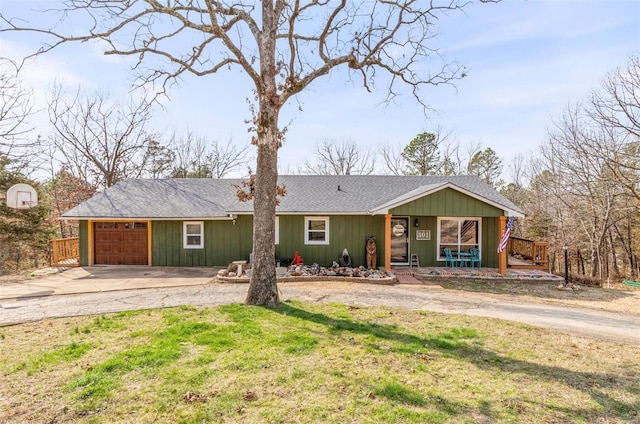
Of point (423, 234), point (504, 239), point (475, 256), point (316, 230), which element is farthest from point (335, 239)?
point (504, 239)

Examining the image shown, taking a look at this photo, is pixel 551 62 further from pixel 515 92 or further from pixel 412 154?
pixel 412 154

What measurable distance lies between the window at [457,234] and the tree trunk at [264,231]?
8726 mm

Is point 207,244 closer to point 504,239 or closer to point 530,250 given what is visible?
point 504,239

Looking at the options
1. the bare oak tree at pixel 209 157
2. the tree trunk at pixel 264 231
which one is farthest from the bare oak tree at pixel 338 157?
the tree trunk at pixel 264 231

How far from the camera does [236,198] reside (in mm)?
15258

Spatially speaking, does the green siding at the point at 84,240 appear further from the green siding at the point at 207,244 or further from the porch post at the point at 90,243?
the green siding at the point at 207,244

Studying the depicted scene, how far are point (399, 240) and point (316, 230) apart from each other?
3.58m

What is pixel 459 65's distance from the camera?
895cm

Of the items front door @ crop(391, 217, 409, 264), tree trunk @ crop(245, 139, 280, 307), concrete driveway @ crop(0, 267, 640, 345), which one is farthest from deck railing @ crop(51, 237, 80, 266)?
front door @ crop(391, 217, 409, 264)

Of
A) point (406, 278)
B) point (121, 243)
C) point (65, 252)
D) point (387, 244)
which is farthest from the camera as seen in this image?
point (65, 252)

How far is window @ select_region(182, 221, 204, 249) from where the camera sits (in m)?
14.1

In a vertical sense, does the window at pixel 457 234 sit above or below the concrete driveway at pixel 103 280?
above

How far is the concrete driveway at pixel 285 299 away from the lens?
6957 millimetres

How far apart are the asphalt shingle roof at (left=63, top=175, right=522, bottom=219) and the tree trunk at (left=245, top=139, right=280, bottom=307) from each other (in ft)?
18.0
